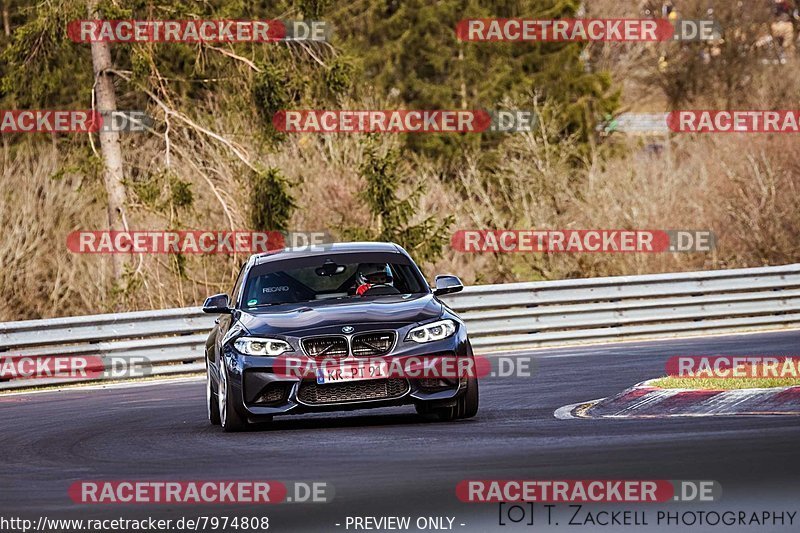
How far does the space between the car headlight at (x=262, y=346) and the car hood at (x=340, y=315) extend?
0.23 feet

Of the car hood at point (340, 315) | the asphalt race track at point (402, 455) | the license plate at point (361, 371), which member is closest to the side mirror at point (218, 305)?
the car hood at point (340, 315)

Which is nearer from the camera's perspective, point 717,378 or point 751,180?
point 717,378

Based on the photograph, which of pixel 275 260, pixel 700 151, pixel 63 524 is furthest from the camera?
pixel 700 151

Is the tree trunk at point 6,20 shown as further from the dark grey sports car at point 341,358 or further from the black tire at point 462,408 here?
the black tire at point 462,408

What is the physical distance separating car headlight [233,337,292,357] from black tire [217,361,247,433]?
1.05 ft

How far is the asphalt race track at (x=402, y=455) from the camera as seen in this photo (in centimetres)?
809

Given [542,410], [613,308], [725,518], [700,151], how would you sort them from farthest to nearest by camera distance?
[700,151], [613,308], [542,410], [725,518]

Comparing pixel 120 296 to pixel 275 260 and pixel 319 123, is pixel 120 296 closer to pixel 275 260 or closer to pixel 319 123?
pixel 319 123

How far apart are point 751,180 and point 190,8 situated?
1366 centimetres

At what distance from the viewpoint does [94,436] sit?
12672 millimetres

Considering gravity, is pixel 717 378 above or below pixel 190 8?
below

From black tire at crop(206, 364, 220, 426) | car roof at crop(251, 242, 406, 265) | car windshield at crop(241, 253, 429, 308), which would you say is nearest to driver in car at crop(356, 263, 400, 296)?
car windshield at crop(241, 253, 429, 308)

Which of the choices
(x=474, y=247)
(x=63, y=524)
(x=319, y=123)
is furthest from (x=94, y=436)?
(x=474, y=247)

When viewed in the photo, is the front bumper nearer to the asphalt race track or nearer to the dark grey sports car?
the dark grey sports car
